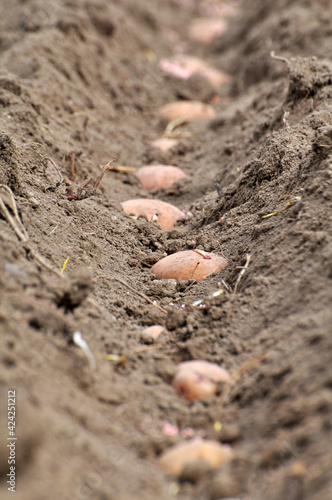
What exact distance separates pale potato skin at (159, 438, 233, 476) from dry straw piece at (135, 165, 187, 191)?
3.02 m

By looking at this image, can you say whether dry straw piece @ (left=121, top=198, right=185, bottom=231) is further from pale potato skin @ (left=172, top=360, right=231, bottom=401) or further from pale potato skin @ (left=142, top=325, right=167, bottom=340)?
pale potato skin @ (left=172, top=360, right=231, bottom=401)

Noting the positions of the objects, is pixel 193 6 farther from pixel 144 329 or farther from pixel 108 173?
pixel 144 329

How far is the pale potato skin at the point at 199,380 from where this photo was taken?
2105 mm

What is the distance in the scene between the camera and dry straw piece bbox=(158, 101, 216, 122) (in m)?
5.96

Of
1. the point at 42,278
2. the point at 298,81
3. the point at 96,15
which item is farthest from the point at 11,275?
the point at 96,15

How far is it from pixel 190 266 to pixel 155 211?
0.91m

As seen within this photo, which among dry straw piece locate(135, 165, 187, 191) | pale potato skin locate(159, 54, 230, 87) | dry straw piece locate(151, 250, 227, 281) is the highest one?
dry straw piece locate(151, 250, 227, 281)

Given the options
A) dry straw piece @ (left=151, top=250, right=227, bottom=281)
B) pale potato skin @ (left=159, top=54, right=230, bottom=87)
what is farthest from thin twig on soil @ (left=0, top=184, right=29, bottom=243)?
pale potato skin @ (left=159, top=54, right=230, bottom=87)

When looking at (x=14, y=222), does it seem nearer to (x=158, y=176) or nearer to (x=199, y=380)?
(x=199, y=380)

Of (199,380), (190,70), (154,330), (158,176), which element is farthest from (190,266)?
(190,70)

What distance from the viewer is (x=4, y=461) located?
1530 mm

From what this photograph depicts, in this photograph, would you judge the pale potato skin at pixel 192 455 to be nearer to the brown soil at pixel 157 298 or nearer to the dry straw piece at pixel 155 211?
the brown soil at pixel 157 298

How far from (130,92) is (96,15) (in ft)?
4.53

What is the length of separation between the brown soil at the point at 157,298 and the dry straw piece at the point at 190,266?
0.30ft
